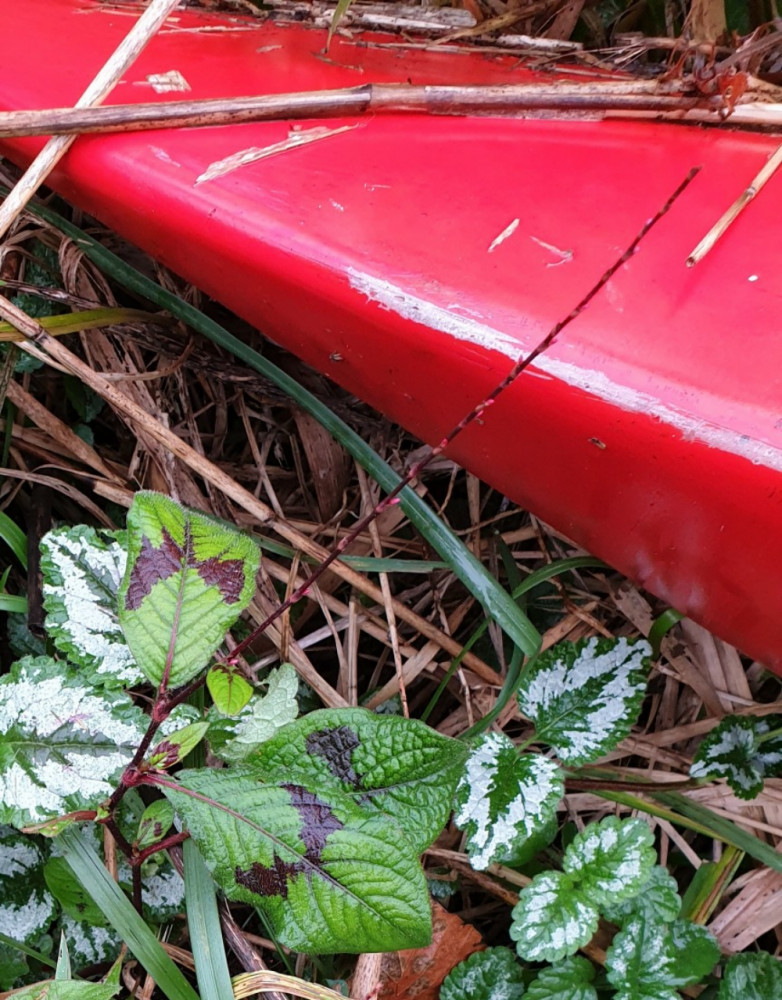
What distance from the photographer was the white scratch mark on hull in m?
0.46

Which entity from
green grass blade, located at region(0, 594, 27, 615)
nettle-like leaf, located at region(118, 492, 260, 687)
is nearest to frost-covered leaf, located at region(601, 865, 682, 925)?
nettle-like leaf, located at region(118, 492, 260, 687)

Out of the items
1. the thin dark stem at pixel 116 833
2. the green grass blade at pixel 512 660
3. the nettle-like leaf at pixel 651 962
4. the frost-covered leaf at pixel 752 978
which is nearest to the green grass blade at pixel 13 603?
the thin dark stem at pixel 116 833

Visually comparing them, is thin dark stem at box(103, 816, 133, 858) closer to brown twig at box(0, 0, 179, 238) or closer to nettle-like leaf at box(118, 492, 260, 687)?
nettle-like leaf at box(118, 492, 260, 687)

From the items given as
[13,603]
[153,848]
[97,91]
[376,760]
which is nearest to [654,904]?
[376,760]

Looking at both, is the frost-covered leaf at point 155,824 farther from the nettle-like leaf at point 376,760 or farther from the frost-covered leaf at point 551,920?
the frost-covered leaf at point 551,920

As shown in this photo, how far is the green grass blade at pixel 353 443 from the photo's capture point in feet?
2.57

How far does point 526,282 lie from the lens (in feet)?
1.72

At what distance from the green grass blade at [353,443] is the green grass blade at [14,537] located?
0.90 ft

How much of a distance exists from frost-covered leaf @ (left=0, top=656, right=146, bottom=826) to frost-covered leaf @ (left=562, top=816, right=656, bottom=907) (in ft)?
1.27

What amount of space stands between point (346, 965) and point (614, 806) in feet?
1.00

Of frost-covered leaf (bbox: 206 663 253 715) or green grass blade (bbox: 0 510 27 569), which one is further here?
green grass blade (bbox: 0 510 27 569)

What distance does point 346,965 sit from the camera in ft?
2.55

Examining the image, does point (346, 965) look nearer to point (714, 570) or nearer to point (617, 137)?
point (714, 570)

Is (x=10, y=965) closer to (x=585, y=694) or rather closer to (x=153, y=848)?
(x=153, y=848)
